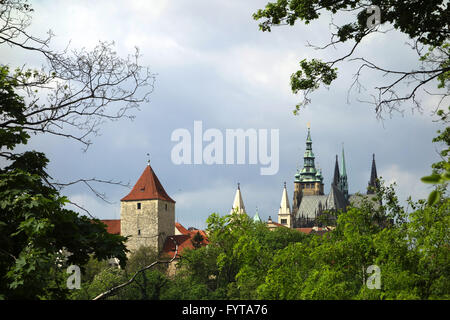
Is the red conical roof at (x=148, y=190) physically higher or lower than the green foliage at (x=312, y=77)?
higher

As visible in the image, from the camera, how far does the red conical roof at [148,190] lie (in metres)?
75.6

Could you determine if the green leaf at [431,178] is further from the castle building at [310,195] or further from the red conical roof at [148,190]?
the castle building at [310,195]

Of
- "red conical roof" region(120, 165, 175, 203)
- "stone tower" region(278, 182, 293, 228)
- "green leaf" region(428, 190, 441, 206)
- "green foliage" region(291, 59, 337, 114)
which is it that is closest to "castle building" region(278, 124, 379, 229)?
"stone tower" region(278, 182, 293, 228)

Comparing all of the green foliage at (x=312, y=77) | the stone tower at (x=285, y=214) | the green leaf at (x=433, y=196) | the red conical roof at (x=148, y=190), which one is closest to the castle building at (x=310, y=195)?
the stone tower at (x=285, y=214)

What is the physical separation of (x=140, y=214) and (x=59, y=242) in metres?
69.0

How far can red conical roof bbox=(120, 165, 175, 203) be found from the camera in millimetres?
75562

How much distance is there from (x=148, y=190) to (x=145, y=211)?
2.75 m

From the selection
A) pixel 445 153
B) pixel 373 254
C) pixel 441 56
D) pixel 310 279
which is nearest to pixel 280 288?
pixel 310 279

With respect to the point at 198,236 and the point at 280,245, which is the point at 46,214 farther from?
the point at 198,236

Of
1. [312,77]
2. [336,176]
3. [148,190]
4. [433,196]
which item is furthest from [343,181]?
[433,196]

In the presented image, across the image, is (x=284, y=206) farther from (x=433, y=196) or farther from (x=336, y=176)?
(x=433, y=196)

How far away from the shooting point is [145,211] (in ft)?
248

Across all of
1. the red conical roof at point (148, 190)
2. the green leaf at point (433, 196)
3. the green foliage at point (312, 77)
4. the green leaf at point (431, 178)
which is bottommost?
the green leaf at point (433, 196)

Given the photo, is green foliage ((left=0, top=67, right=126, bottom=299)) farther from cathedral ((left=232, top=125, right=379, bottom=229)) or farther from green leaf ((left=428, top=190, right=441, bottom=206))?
cathedral ((left=232, top=125, right=379, bottom=229))
